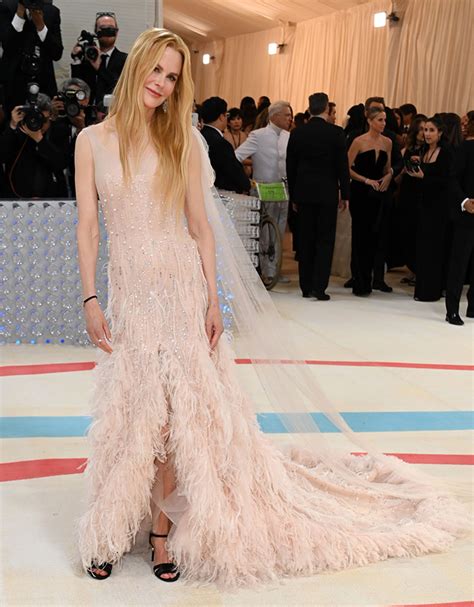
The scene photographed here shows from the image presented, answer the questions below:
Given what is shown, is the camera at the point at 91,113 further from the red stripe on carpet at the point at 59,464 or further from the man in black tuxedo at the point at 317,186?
the red stripe on carpet at the point at 59,464

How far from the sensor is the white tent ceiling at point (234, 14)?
14.3 m

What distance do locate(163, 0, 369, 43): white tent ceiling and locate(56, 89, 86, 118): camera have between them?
8.02 meters

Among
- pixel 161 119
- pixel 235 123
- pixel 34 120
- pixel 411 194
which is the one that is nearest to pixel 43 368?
pixel 34 120

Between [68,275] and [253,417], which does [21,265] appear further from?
[253,417]

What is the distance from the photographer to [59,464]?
364cm

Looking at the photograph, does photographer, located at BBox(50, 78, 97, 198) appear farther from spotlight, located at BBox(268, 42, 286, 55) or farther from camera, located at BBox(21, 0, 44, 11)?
spotlight, located at BBox(268, 42, 286, 55)

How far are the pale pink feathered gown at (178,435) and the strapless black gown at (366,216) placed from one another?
16.9 feet

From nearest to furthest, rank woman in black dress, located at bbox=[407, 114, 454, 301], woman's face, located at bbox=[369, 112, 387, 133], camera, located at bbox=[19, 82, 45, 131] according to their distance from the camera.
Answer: camera, located at bbox=[19, 82, 45, 131], woman in black dress, located at bbox=[407, 114, 454, 301], woman's face, located at bbox=[369, 112, 387, 133]

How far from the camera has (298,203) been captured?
758 centimetres

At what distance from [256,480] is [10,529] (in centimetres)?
87

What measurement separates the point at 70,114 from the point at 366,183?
9.13ft

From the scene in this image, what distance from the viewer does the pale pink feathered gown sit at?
2.61m

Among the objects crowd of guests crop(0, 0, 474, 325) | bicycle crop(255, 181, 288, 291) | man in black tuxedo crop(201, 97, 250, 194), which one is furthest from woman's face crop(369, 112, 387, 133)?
man in black tuxedo crop(201, 97, 250, 194)

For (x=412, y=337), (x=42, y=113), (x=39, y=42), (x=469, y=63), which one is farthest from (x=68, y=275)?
(x=469, y=63)
